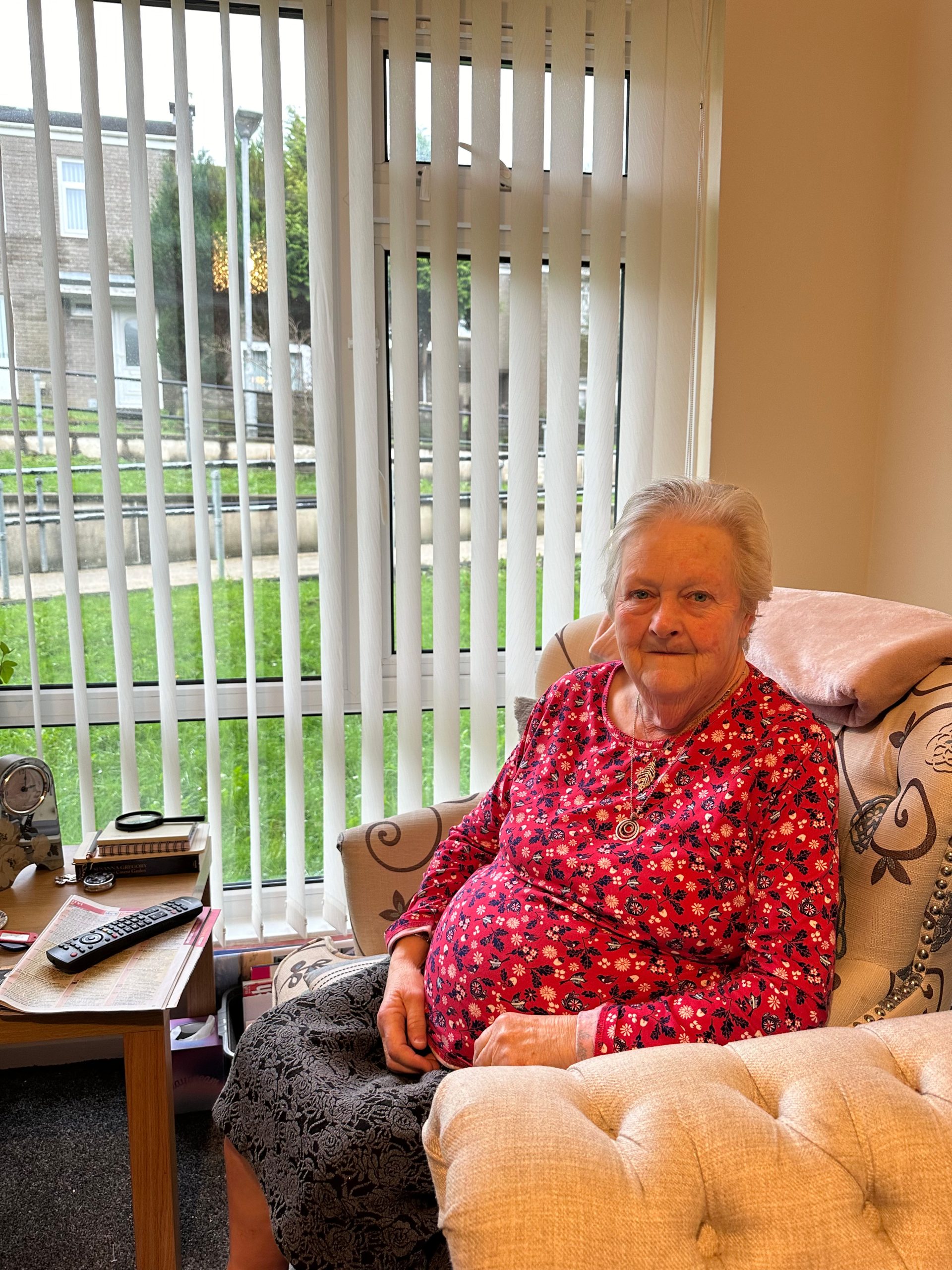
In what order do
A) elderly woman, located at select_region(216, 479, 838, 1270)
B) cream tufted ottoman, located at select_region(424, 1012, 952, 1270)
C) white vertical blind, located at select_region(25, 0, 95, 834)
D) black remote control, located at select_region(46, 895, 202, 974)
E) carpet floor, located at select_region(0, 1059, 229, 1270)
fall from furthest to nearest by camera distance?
1. white vertical blind, located at select_region(25, 0, 95, 834)
2. carpet floor, located at select_region(0, 1059, 229, 1270)
3. black remote control, located at select_region(46, 895, 202, 974)
4. elderly woman, located at select_region(216, 479, 838, 1270)
5. cream tufted ottoman, located at select_region(424, 1012, 952, 1270)

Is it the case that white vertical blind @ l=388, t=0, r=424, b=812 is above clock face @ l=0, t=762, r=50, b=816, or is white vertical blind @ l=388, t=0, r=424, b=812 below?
above

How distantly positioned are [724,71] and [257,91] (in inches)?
39.2

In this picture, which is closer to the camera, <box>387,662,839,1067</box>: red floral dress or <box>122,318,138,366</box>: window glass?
<box>387,662,839,1067</box>: red floral dress

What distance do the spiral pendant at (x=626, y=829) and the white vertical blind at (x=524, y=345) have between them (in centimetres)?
87

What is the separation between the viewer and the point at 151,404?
6.59ft

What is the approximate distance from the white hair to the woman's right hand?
70 centimetres

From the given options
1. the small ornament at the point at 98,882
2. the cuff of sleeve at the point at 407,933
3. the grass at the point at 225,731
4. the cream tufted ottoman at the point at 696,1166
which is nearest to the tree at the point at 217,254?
the grass at the point at 225,731

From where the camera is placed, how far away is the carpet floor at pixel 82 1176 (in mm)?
1620

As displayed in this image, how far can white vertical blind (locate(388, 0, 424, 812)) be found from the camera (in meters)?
1.99

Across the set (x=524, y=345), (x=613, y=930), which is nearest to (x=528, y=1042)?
(x=613, y=930)

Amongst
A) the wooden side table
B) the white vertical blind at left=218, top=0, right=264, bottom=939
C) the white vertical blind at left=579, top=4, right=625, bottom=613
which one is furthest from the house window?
the wooden side table

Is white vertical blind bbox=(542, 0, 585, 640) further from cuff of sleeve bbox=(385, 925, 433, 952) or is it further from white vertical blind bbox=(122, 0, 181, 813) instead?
cuff of sleeve bbox=(385, 925, 433, 952)

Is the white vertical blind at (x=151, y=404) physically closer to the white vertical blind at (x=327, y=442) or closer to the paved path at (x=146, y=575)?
the paved path at (x=146, y=575)

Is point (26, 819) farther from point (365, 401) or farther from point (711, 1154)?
point (711, 1154)
